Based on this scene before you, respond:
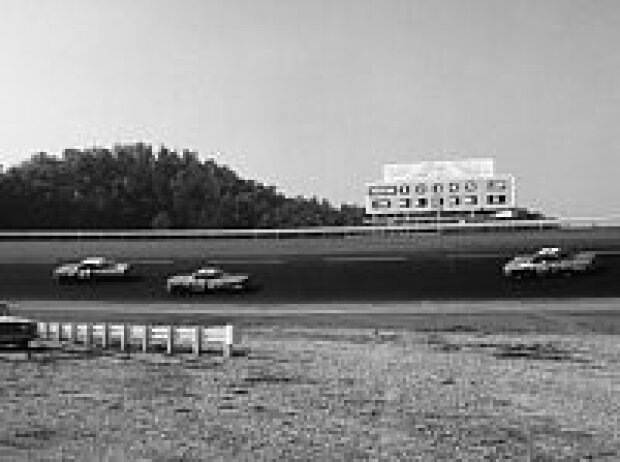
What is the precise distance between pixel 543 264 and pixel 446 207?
54.5m

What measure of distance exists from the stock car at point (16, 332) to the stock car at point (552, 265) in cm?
2266

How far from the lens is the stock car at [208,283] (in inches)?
1807

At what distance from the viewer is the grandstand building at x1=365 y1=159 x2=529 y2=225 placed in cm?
9581

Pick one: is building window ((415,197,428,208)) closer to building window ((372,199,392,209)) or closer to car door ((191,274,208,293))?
building window ((372,199,392,209))

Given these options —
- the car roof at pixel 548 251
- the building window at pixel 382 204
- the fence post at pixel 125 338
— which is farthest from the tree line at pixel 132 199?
the fence post at pixel 125 338

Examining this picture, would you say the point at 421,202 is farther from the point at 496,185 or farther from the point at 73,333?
the point at 73,333

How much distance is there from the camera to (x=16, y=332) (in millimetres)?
28922

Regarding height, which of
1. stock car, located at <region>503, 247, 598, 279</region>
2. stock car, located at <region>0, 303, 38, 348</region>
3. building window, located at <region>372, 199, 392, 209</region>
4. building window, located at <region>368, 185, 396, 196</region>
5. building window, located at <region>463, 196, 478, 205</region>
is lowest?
stock car, located at <region>0, 303, 38, 348</region>

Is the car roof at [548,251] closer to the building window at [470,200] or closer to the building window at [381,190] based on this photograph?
the building window at [381,190]

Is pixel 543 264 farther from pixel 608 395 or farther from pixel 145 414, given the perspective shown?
pixel 145 414

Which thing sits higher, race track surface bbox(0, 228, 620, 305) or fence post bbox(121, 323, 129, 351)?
race track surface bbox(0, 228, 620, 305)

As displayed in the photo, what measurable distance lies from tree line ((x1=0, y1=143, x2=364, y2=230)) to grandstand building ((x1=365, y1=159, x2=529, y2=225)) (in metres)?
39.1

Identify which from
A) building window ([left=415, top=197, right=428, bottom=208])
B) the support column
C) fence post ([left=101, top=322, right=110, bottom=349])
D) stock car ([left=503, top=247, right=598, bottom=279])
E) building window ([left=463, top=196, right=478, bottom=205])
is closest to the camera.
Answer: fence post ([left=101, top=322, right=110, bottom=349])

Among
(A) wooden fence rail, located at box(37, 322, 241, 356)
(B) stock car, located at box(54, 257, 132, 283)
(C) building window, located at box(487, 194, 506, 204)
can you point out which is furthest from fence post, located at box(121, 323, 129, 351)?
(C) building window, located at box(487, 194, 506, 204)
